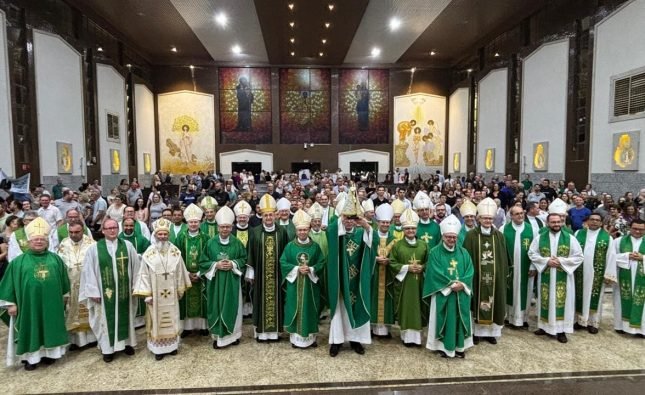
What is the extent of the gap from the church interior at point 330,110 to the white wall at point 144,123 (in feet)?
0.42

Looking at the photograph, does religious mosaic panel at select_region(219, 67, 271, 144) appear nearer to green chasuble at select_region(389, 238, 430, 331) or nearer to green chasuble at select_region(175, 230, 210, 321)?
green chasuble at select_region(175, 230, 210, 321)

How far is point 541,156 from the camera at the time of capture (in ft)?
55.4

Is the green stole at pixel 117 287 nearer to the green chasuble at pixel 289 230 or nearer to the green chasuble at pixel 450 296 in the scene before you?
the green chasuble at pixel 289 230

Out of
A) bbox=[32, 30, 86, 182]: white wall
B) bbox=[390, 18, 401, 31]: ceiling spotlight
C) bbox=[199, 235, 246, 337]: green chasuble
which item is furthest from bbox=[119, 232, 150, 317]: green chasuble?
bbox=[390, 18, 401, 31]: ceiling spotlight

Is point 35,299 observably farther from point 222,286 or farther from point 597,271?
point 597,271

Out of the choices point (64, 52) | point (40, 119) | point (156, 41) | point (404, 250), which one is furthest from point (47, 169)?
point (404, 250)

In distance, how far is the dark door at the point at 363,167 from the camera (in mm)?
27188

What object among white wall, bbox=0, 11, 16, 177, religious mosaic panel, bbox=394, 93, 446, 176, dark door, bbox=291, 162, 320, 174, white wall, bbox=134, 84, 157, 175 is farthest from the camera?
dark door, bbox=291, 162, 320, 174

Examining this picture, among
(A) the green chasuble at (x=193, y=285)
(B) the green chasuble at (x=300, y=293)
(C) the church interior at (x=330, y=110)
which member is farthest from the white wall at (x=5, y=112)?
(B) the green chasuble at (x=300, y=293)

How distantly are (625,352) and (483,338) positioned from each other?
1742mm

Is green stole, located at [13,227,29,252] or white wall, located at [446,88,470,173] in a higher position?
white wall, located at [446,88,470,173]

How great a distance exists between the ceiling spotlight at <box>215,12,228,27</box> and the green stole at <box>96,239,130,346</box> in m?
15.9

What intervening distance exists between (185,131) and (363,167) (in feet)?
39.0

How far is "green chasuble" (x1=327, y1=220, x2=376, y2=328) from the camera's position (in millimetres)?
5117
